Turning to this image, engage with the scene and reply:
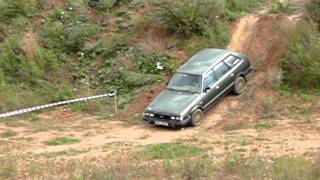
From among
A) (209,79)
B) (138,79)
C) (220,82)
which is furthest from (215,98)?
(138,79)

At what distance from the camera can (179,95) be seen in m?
16.6

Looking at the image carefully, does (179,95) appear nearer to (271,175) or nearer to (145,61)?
(145,61)

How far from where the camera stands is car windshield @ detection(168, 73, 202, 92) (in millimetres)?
16688

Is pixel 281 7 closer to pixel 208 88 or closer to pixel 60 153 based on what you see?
pixel 208 88

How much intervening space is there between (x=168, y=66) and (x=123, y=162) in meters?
6.77

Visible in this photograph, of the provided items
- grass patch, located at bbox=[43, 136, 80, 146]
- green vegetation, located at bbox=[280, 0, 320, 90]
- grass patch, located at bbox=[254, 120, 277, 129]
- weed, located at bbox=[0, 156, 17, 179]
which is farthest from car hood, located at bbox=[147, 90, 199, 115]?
weed, located at bbox=[0, 156, 17, 179]

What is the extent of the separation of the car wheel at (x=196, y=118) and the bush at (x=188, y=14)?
415cm

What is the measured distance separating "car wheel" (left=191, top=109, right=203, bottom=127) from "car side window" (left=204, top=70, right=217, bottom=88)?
750mm

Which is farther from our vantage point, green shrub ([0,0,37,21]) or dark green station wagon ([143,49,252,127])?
green shrub ([0,0,37,21])

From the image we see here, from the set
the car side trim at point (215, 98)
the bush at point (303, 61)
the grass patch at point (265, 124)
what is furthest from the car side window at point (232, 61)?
the grass patch at point (265, 124)

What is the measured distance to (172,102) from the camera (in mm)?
16328

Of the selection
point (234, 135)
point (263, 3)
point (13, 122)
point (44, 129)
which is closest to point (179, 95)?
point (234, 135)

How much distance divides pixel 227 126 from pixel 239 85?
6.17ft

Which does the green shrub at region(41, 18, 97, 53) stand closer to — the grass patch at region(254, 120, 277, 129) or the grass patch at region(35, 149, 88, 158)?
the grass patch at region(35, 149, 88, 158)
